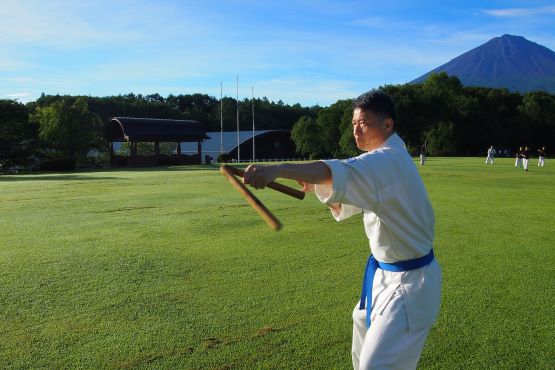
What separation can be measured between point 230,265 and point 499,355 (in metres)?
3.93

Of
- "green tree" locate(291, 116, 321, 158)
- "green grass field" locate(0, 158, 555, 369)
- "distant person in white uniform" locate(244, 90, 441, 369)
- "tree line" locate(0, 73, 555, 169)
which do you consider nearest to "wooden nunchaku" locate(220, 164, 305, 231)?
"distant person in white uniform" locate(244, 90, 441, 369)

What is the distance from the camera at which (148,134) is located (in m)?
48.2

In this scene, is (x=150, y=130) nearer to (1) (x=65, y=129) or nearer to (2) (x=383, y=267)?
(1) (x=65, y=129)

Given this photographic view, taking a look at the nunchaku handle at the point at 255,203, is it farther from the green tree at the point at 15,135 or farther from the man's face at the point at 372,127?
the green tree at the point at 15,135

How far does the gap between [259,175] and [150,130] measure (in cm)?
4790

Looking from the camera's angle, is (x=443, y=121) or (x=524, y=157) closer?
(x=524, y=157)

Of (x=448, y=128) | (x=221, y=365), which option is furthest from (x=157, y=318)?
(x=448, y=128)

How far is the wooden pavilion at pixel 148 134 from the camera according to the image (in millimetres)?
47625

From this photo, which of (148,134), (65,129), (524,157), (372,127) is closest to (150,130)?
(148,134)

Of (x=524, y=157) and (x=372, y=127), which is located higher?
(x=372, y=127)

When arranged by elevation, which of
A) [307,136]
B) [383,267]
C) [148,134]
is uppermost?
[148,134]

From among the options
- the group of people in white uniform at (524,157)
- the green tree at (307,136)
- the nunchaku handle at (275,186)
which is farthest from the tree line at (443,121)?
the nunchaku handle at (275,186)

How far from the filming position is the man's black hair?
2877 millimetres

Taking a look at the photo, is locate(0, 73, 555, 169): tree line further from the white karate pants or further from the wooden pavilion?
the white karate pants
